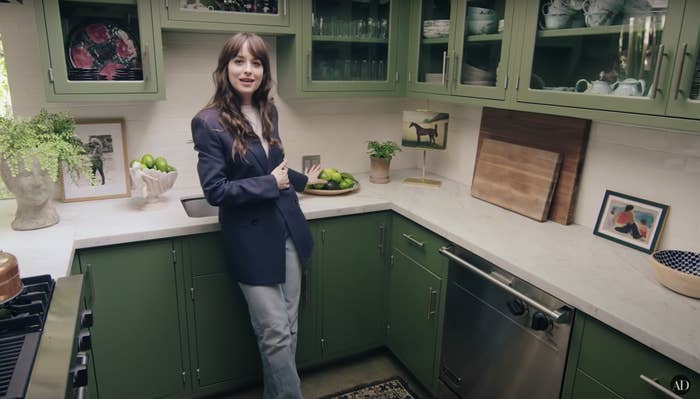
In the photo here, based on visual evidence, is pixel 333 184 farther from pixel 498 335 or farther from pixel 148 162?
pixel 498 335

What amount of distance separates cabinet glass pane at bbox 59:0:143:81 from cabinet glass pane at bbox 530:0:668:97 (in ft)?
5.66

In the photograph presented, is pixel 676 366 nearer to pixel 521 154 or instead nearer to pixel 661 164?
pixel 661 164

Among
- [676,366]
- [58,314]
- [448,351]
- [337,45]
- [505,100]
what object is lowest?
[448,351]

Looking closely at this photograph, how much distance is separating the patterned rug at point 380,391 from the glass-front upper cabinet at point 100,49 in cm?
171

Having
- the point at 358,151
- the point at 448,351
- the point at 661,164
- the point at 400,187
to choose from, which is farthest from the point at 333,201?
the point at 661,164

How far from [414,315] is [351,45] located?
1.43 m

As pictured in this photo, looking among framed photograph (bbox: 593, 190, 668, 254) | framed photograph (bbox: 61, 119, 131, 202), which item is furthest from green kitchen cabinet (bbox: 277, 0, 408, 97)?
framed photograph (bbox: 593, 190, 668, 254)

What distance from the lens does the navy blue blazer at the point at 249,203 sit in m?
1.83

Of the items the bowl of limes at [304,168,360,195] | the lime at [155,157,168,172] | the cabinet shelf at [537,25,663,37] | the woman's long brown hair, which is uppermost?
the cabinet shelf at [537,25,663,37]

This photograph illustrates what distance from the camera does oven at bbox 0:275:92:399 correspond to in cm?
95

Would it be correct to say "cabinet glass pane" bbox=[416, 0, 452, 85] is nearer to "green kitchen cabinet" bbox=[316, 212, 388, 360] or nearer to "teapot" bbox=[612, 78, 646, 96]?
"green kitchen cabinet" bbox=[316, 212, 388, 360]

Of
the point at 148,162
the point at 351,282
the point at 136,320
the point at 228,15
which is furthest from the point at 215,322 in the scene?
the point at 228,15

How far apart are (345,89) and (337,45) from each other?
9.0 inches

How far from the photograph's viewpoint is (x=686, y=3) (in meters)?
1.46
